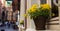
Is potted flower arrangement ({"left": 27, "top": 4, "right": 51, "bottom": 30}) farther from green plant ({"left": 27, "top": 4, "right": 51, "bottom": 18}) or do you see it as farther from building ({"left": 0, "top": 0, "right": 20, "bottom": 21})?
building ({"left": 0, "top": 0, "right": 20, "bottom": 21})

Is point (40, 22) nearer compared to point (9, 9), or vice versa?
point (40, 22)

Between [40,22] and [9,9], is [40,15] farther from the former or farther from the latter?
[9,9]

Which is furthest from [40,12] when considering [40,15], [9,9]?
[9,9]

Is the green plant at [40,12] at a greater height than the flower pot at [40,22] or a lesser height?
greater

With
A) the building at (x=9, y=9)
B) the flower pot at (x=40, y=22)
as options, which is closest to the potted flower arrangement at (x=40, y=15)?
the flower pot at (x=40, y=22)

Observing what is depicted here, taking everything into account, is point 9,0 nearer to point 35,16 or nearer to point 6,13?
point 6,13

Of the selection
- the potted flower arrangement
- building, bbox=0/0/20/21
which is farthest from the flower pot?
building, bbox=0/0/20/21

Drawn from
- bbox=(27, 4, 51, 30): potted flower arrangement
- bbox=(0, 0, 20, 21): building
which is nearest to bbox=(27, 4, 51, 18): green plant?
bbox=(27, 4, 51, 30): potted flower arrangement

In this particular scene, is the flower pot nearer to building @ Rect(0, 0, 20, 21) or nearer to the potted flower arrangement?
the potted flower arrangement

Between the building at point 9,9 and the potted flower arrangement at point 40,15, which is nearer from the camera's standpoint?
the potted flower arrangement at point 40,15

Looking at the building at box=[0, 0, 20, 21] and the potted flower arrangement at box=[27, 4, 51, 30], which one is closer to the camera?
the potted flower arrangement at box=[27, 4, 51, 30]

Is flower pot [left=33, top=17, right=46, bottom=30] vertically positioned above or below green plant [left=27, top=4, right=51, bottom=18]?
below

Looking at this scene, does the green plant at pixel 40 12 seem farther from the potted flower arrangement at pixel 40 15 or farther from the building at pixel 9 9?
the building at pixel 9 9

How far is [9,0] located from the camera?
7.14 metres
